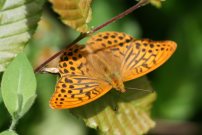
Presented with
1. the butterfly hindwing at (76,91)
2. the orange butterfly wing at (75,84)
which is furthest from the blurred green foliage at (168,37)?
the butterfly hindwing at (76,91)

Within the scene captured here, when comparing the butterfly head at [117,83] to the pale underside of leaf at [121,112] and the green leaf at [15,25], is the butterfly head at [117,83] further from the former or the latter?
the green leaf at [15,25]

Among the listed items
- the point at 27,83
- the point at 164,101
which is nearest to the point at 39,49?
the point at 164,101

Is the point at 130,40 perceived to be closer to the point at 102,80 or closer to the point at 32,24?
the point at 102,80

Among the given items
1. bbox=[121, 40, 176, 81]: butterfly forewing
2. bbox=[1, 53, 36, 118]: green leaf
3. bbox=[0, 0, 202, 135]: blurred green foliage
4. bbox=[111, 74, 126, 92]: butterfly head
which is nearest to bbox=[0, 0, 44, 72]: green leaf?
bbox=[1, 53, 36, 118]: green leaf

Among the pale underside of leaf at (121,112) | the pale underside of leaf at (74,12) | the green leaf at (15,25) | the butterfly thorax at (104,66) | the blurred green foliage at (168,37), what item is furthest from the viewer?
the blurred green foliage at (168,37)

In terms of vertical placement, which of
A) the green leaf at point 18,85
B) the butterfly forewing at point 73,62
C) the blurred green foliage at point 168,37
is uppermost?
the green leaf at point 18,85

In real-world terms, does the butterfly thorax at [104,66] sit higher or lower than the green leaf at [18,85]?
lower

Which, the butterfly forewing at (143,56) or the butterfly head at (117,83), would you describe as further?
the butterfly forewing at (143,56)
